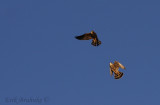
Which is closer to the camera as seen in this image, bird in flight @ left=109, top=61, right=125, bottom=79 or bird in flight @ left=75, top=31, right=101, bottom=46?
bird in flight @ left=75, top=31, right=101, bottom=46

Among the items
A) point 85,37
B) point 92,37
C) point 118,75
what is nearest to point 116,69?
point 118,75

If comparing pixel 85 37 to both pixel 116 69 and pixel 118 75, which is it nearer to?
pixel 116 69

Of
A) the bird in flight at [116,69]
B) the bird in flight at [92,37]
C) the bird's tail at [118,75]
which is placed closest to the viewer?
the bird in flight at [92,37]

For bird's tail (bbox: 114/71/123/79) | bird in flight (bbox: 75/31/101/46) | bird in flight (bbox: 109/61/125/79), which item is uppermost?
bird in flight (bbox: 75/31/101/46)

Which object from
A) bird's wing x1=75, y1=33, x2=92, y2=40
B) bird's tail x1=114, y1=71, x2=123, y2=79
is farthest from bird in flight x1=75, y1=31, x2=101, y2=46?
bird's tail x1=114, y1=71, x2=123, y2=79

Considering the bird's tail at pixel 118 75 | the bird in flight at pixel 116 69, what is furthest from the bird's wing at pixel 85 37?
the bird's tail at pixel 118 75

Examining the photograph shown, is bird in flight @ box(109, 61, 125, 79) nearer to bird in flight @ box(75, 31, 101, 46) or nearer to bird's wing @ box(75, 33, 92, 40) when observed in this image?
bird in flight @ box(75, 31, 101, 46)

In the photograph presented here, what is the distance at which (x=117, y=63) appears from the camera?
107 feet

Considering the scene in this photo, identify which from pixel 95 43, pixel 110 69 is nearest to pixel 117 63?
pixel 110 69

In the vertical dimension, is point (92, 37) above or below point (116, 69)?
above

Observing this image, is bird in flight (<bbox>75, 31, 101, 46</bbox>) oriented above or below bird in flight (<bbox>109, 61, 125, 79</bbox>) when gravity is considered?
above

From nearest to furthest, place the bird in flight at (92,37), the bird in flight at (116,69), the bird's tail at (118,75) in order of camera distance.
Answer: the bird in flight at (92,37)
the bird's tail at (118,75)
the bird in flight at (116,69)

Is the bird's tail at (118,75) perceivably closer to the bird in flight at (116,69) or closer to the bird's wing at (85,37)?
the bird in flight at (116,69)

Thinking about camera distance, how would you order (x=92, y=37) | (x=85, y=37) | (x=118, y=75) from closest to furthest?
(x=118, y=75) → (x=85, y=37) → (x=92, y=37)
